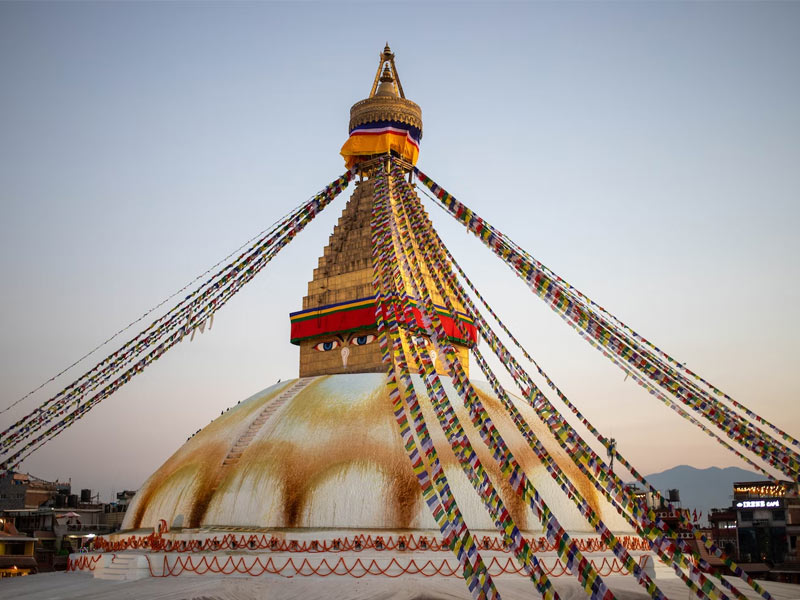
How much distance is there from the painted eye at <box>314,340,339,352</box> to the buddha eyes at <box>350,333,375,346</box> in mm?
451

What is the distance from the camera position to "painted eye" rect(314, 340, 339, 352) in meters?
17.7

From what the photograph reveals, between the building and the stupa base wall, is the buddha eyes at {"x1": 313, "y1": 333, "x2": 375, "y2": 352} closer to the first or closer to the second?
the stupa base wall

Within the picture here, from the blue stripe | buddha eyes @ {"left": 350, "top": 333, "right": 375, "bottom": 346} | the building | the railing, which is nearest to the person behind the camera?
buddha eyes @ {"left": 350, "top": 333, "right": 375, "bottom": 346}

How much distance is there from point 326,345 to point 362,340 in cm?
103

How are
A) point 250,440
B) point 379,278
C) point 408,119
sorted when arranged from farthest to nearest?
point 408,119 → point 250,440 → point 379,278

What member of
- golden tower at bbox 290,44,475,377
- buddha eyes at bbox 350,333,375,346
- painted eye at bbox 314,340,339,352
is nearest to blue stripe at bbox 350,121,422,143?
golden tower at bbox 290,44,475,377

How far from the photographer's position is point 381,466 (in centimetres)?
1370

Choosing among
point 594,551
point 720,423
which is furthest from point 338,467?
point 720,423

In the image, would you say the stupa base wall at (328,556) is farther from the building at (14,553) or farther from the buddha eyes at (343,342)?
the building at (14,553)

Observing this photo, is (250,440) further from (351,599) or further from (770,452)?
(770,452)

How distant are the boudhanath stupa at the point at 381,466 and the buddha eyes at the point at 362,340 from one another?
0.16 ft

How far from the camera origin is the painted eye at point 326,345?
17.7 meters

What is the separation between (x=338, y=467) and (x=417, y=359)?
4.12 meters

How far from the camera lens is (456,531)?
29.8ft
